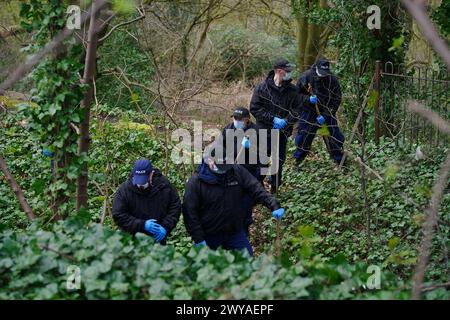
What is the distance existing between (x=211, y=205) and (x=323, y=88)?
408 cm

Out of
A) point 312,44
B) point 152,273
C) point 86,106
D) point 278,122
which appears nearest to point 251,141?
point 278,122

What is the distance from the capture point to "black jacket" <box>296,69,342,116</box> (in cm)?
1025

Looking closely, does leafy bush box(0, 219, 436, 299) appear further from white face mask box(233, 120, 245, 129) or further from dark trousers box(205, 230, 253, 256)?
white face mask box(233, 120, 245, 129)

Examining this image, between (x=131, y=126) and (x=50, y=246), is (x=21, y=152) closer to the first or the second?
(x=131, y=126)

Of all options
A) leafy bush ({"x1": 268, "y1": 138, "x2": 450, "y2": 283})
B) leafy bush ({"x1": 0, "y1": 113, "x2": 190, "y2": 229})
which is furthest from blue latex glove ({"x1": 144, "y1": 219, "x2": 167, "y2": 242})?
leafy bush ({"x1": 0, "y1": 113, "x2": 190, "y2": 229})

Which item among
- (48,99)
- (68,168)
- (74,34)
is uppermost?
(74,34)

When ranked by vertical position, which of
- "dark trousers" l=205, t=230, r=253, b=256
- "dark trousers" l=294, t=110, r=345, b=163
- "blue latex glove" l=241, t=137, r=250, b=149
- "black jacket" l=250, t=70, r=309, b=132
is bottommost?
"dark trousers" l=205, t=230, r=253, b=256

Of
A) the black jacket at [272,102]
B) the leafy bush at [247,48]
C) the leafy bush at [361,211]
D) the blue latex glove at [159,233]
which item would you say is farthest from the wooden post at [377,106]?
the leafy bush at [247,48]

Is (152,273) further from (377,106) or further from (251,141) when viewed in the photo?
(377,106)

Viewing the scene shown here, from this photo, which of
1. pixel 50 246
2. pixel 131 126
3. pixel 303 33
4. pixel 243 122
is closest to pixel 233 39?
pixel 303 33

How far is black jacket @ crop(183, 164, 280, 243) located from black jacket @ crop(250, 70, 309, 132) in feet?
9.14

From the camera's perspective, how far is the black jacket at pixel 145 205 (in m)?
6.75

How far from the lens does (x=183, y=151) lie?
10953mm
